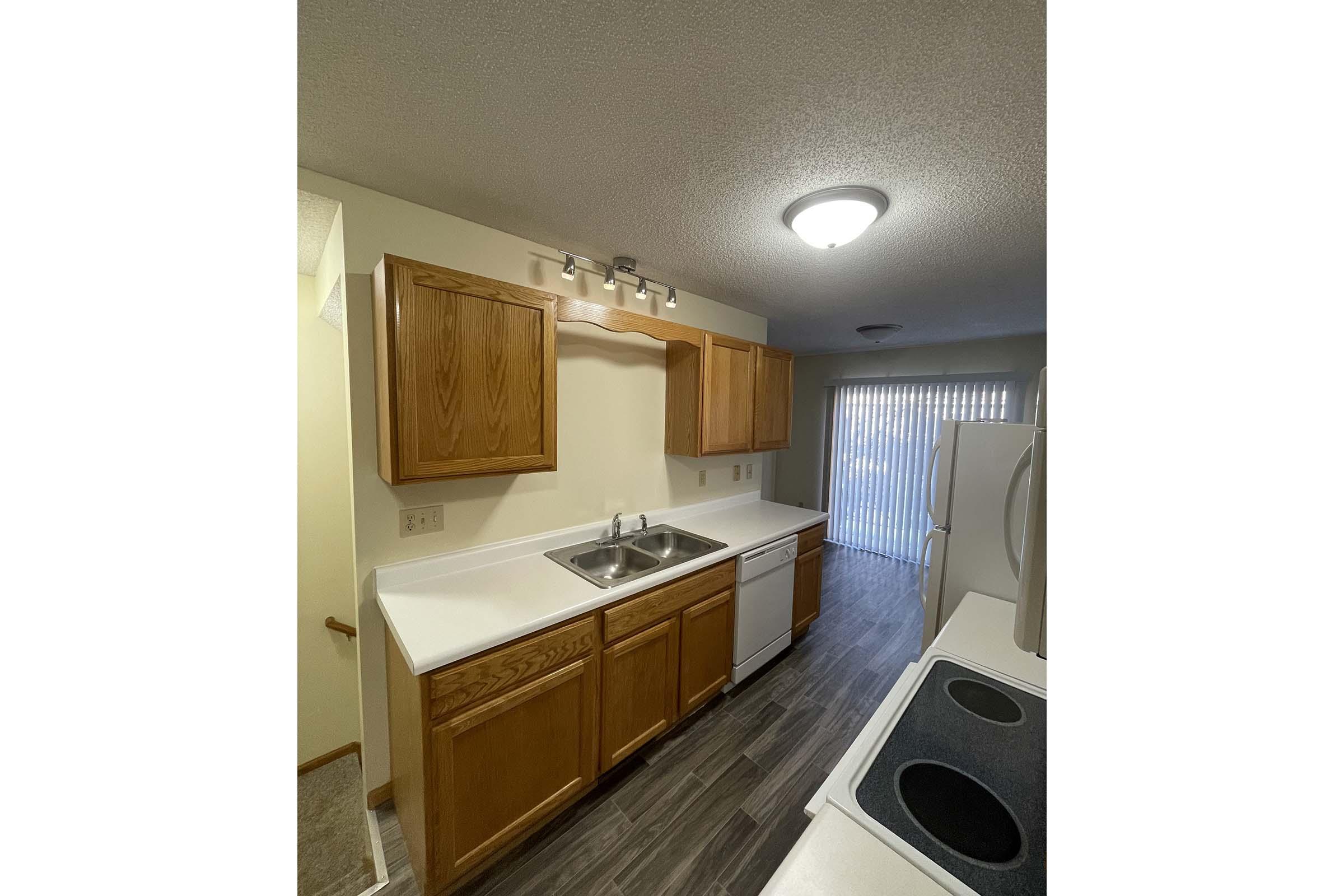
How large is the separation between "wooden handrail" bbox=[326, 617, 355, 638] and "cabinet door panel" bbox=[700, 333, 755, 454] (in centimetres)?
198

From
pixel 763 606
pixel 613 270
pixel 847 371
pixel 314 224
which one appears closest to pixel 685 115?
pixel 613 270

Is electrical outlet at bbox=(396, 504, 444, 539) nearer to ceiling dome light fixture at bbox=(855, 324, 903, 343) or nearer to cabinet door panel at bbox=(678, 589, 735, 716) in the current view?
cabinet door panel at bbox=(678, 589, 735, 716)

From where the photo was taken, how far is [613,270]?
200cm

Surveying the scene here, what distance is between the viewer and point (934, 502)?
2.18m

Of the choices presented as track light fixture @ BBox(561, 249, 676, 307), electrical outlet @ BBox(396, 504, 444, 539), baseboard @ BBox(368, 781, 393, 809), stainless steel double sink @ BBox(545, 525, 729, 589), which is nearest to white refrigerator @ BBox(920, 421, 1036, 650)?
stainless steel double sink @ BBox(545, 525, 729, 589)

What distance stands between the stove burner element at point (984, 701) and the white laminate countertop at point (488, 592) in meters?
1.04

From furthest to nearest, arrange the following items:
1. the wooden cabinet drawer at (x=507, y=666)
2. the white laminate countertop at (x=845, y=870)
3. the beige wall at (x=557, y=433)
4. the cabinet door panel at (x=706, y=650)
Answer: the cabinet door panel at (x=706, y=650)
the beige wall at (x=557, y=433)
the wooden cabinet drawer at (x=507, y=666)
the white laminate countertop at (x=845, y=870)

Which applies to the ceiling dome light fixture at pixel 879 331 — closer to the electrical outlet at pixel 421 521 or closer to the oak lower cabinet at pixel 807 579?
the oak lower cabinet at pixel 807 579

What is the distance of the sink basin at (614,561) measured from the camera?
6.93 feet

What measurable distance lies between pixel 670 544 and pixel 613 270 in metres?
1.49

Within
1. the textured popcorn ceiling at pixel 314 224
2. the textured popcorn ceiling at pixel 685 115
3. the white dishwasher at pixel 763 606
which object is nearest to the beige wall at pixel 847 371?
the white dishwasher at pixel 763 606

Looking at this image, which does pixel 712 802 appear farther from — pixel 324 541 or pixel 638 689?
pixel 324 541
